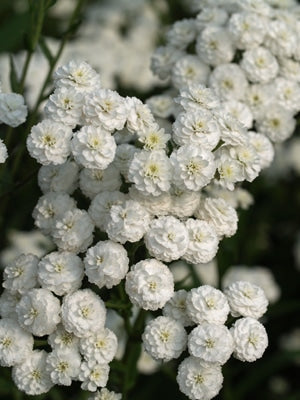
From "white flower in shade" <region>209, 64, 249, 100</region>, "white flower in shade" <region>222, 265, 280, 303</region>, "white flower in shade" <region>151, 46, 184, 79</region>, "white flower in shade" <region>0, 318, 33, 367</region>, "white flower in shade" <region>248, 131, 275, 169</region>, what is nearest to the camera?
"white flower in shade" <region>0, 318, 33, 367</region>

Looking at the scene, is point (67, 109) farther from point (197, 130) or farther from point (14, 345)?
point (14, 345)

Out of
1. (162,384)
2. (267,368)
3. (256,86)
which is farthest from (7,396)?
(256,86)

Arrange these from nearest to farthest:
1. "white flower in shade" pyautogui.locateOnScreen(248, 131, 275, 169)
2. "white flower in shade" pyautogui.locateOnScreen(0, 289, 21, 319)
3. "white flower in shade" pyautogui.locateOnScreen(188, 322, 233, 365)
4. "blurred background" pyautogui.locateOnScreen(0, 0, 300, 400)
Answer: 1. "white flower in shade" pyautogui.locateOnScreen(188, 322, 233, 365)
2. "white flower in shade" pyautogui.locateOnScreen(0, 289, 21, 319)
3. "white flower in shade" pyautogui.locateOnScreen(248, 131, 275, 169)
4. "blurred background" pyautogui.locateOnScreen(0, 0, 300, 400)

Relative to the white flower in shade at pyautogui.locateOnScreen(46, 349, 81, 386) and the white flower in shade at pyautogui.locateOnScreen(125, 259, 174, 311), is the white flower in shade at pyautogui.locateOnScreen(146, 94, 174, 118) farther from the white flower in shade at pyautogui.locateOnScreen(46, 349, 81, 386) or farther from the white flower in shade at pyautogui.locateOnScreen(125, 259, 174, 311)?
the white flower in shade at pyautogui.locateOnScreen(46, 349, 81, 386)


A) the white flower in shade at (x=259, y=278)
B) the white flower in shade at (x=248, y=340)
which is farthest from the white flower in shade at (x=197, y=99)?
the white flower in shade at (x=259, y=278)

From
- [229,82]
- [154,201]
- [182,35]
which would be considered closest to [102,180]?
[154,201]

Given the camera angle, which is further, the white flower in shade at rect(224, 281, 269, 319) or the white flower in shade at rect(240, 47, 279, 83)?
the white flower in shade at rect(240, 47, 279, 83)

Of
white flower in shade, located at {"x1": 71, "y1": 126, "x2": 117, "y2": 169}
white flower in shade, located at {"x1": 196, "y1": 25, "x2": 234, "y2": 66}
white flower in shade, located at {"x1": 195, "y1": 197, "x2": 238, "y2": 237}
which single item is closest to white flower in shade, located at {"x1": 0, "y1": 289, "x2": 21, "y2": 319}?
white flower in shade, located at {"x1": 71, "y1": 126, "x2": 117, "y2": 169}

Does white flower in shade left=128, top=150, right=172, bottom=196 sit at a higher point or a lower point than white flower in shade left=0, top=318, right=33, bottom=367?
higher
